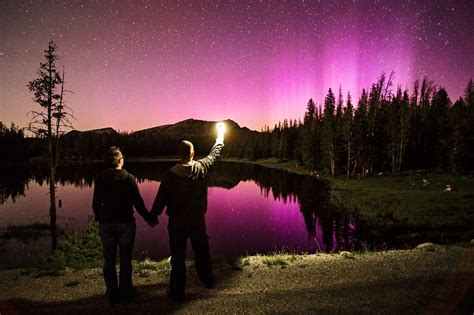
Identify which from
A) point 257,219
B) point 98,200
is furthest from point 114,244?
point 257,219

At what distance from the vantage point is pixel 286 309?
20.0 feet

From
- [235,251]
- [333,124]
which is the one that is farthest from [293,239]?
[333,124]

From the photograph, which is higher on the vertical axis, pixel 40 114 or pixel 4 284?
pixel 40 114

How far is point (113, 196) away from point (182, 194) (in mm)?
1290

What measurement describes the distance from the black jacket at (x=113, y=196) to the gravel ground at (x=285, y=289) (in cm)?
179

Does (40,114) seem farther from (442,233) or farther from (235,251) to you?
(442,233)

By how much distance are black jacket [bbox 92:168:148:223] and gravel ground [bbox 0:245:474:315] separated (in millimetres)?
1794

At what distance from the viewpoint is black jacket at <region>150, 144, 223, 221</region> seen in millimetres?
6312

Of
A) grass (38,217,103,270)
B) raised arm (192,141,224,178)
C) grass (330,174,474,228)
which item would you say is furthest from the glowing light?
grass (330,174,474,228)

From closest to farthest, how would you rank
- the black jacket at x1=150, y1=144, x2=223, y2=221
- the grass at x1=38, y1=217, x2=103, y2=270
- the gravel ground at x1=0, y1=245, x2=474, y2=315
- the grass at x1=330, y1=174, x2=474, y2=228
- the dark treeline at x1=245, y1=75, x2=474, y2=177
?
the gravel ground at x1=0, y1=245, x2=474, y2=315
the black jacket at x1=150, y1=144, x2=223, y2=221
the grass at x1=38, y1=217, x2=103, y2=270
the grass at x1=330, y1=174, x2=474, y2=228
the dark treeline at x1=245, y1=75, x2=474, y2=177

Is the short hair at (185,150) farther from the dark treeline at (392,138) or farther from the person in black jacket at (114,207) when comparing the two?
the dark treeline at (392,138)

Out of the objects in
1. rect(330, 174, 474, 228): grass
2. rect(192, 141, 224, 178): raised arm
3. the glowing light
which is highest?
the glowing light

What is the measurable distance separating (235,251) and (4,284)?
1302 cm

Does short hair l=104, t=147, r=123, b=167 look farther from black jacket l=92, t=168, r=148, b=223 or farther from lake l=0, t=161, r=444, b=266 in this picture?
lake l=0, t=161, r=444, b=266
